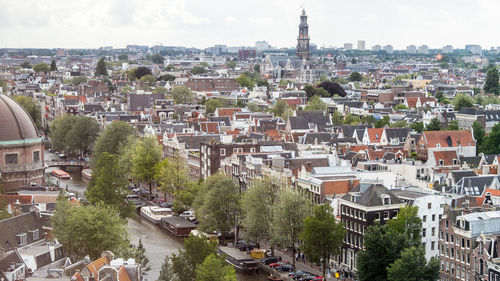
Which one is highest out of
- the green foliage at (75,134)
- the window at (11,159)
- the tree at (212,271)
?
the window at (11,159)

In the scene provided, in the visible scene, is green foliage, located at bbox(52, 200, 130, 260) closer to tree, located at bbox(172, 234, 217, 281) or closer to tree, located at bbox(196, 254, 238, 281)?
tree, located at bbox(172, 234, 217, 281)

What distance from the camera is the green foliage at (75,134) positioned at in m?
139

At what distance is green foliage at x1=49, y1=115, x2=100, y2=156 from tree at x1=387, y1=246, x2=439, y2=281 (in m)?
90.9

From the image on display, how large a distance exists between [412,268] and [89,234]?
23.9m

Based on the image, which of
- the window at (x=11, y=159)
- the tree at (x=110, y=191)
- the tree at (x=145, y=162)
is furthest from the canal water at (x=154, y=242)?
the window at (x=11, y=159)

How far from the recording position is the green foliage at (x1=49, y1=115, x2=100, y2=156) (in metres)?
139

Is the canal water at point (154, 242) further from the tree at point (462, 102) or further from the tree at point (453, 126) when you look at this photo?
the tree at point (462, 102)

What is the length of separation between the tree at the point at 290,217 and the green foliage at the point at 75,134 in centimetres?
7523

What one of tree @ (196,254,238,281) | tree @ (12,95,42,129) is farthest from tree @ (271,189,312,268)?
tree @ (12,95,42,129)

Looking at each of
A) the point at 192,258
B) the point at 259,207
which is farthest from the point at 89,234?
the point at 259,207

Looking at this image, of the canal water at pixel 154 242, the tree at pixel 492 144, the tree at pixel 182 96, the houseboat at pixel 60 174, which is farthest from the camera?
the tree at pixel 182 96

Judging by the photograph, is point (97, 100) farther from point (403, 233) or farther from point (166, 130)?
point (403, 233)

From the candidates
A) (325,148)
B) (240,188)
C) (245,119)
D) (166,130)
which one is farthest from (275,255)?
(245,119)

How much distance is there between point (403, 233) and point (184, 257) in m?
16.7
